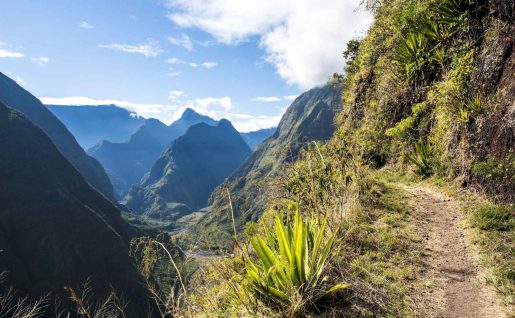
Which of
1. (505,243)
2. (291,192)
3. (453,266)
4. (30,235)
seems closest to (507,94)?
(505,243)

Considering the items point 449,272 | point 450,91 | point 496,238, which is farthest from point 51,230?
point 496,238

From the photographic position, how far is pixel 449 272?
4977 mm

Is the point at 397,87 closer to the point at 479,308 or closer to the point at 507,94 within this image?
the point at 507,94

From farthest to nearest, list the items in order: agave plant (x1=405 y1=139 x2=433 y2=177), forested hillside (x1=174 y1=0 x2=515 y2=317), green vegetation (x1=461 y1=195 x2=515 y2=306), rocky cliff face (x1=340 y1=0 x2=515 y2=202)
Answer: agave plant (x1=405 y1=139 x2=433 y2=177) < rocky cliff face (x1=340 y1=0 x2=515 y2=202) < green vegetation (x1=461 y1=195 x2=515 y2=306) < forested hillside (x1=174 y1=0 x2=515 y2=317)

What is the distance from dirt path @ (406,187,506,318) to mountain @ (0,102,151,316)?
8789 cm

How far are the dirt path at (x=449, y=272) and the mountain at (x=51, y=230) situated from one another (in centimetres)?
8789

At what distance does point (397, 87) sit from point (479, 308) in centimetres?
1072

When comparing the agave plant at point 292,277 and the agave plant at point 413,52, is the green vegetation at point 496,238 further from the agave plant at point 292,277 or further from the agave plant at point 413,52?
the agave plant at point 413,52

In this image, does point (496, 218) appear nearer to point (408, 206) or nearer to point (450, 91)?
point (408, 206)

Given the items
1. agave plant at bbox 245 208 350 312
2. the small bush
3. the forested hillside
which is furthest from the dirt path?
agave plant at bbox 245 208 350 312

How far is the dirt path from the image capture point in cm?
408

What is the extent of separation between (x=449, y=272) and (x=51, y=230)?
134391 millimetres

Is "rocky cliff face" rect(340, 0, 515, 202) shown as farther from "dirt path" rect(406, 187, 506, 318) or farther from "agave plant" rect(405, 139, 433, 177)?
"dirt path" rect(406, 187, 506, 318)

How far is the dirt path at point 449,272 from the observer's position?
13.4ft
